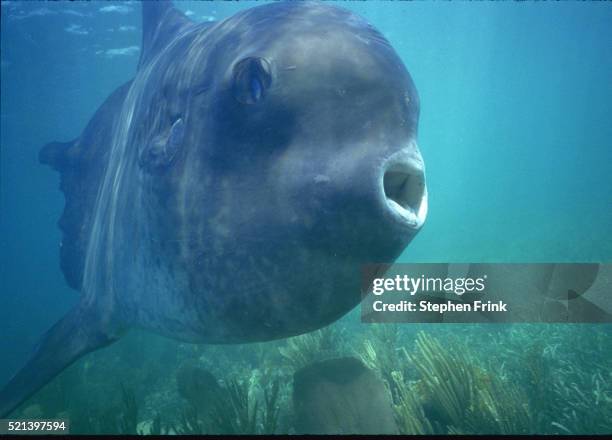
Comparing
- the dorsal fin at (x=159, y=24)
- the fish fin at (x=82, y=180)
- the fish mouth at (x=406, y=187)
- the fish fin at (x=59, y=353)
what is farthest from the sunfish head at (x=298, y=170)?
the fish fin at (x=82, y=180)

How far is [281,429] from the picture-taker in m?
4.92

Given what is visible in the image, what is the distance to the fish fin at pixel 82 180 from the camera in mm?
5680

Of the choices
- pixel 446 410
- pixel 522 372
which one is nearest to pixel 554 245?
pixel 522 372

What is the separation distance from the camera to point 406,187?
5.82 feet

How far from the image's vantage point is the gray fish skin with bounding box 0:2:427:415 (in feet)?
5.46

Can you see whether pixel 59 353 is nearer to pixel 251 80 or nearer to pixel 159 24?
pixel 251 80

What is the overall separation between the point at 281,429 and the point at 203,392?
53.2 inches

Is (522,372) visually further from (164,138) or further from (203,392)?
(164,138)

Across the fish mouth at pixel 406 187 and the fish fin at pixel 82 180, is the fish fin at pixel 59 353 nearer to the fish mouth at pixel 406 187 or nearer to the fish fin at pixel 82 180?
the fish fin at pixel 82 180

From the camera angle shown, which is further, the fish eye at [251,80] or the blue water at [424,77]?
the blue water at [424,77]

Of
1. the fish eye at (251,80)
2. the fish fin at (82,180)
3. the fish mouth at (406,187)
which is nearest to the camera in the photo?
the fish mouth at (406,187)

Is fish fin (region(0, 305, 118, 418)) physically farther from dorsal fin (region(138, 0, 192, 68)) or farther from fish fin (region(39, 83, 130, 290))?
dorsal fin (region(138, 0, 192, 68))

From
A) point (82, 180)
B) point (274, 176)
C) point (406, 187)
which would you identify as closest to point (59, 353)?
point (82, 180)

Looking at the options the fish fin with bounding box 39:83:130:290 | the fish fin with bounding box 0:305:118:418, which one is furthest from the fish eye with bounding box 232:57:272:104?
the fish fin with bounding box 39:83:130:290
